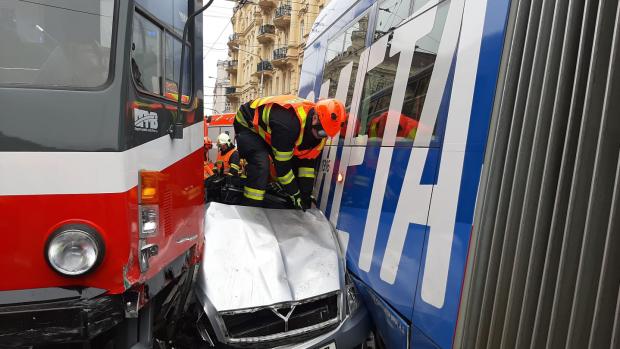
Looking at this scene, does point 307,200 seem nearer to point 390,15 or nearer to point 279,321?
point 279,321

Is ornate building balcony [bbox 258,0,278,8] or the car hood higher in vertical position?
ornate building balcony [bbox 258,0,278,8]

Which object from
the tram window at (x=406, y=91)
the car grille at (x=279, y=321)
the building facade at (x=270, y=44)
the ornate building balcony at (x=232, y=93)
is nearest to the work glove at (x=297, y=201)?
the tram window at (x=406, y=91)

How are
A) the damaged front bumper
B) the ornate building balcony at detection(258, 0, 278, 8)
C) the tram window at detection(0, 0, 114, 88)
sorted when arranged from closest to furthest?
1. the damaged front bumper
2. the tram window at detection(0, 0, 114, 88)
3. the ornate building balcony at detection(258, 0, 278, 8)

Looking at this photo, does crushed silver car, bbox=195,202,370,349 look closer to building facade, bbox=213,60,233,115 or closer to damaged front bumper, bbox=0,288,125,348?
damaged front bumper, bbox=0,288,125,348

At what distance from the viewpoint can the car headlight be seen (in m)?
2.07

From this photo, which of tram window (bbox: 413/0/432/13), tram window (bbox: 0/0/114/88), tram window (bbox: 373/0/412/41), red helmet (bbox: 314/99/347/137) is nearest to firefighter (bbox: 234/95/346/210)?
red helmet (bbox: 314/99/347/137)

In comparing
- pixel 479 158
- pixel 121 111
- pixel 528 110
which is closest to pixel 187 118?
pixel 121 111

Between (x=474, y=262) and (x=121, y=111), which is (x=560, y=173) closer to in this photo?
(x=474, y=262)

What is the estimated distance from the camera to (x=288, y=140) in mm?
4344

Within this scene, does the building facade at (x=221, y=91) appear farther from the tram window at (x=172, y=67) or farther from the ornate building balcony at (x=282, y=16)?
the tram window at (x=172, y=67)

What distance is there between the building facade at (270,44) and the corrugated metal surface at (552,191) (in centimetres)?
2850

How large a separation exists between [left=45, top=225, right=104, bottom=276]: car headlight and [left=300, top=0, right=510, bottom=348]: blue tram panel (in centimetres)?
165

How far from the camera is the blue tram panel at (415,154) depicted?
2.24 m

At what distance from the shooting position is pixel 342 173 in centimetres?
410
